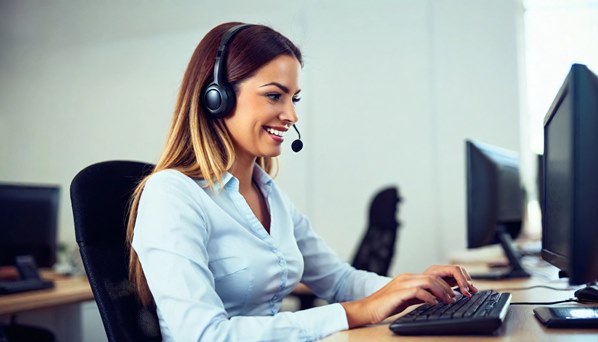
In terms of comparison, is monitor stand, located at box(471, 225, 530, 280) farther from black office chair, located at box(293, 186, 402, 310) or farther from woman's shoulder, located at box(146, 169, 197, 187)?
woman's shoulder, located at box(146, 169, 197, 187)

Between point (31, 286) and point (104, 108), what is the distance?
2.54 m

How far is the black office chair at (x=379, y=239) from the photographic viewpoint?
2.73m

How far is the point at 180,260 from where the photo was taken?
43.4 inches

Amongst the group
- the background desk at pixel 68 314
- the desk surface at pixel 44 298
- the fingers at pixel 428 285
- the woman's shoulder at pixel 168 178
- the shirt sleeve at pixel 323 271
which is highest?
the woman's shoulder at pixel 168 178

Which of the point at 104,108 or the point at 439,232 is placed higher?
the point at 104,108

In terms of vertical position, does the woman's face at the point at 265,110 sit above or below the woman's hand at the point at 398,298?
above

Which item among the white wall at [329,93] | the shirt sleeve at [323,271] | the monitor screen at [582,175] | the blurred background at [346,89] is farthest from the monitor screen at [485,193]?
the white wall at [329,93]

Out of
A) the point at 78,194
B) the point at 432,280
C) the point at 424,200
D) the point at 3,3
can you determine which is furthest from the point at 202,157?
the point at 3,3

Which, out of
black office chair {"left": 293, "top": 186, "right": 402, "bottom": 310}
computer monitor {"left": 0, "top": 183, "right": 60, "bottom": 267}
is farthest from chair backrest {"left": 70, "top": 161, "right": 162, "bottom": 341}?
black office chair {"left": 293, "top": 186, "right": 402, "bottom": 310}

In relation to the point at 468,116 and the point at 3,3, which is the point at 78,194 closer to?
the point at 468,116

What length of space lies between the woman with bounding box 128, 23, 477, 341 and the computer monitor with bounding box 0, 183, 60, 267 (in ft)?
4.52

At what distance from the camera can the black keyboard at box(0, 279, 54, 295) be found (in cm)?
234

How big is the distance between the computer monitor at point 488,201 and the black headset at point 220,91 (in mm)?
987

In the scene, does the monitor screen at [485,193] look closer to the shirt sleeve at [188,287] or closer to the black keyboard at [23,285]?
the shirt sleeve at [188,287]
